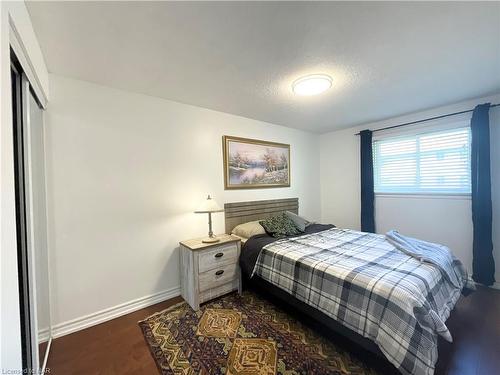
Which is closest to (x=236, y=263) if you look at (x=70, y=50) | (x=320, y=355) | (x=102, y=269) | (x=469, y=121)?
(x=320, y=355)

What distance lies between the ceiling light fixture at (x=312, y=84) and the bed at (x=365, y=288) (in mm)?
1664

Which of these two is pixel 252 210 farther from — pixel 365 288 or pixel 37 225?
pixel 37 225

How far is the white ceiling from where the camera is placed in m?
1.26

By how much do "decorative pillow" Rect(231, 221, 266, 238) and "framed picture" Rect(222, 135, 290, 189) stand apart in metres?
0.59

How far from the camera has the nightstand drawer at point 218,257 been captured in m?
2.24

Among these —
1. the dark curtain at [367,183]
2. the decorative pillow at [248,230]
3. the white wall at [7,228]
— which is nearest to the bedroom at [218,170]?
the white wall at [7,228]

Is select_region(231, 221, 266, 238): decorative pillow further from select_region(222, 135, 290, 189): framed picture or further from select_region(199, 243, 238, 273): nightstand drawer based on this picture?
select_region(222, 135, 290, 189): framed picture

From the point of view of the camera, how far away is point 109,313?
6.81 ft

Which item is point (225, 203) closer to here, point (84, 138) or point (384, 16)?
point (84, 138)

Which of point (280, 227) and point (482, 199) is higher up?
point (482, 199)

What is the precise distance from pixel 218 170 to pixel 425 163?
9.98ft

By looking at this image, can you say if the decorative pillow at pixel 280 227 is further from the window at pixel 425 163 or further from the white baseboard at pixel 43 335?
the white baseboard at pixel 43 335

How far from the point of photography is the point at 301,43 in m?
1.53

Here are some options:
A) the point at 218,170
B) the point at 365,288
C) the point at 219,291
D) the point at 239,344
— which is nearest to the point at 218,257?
the point at 219,291
